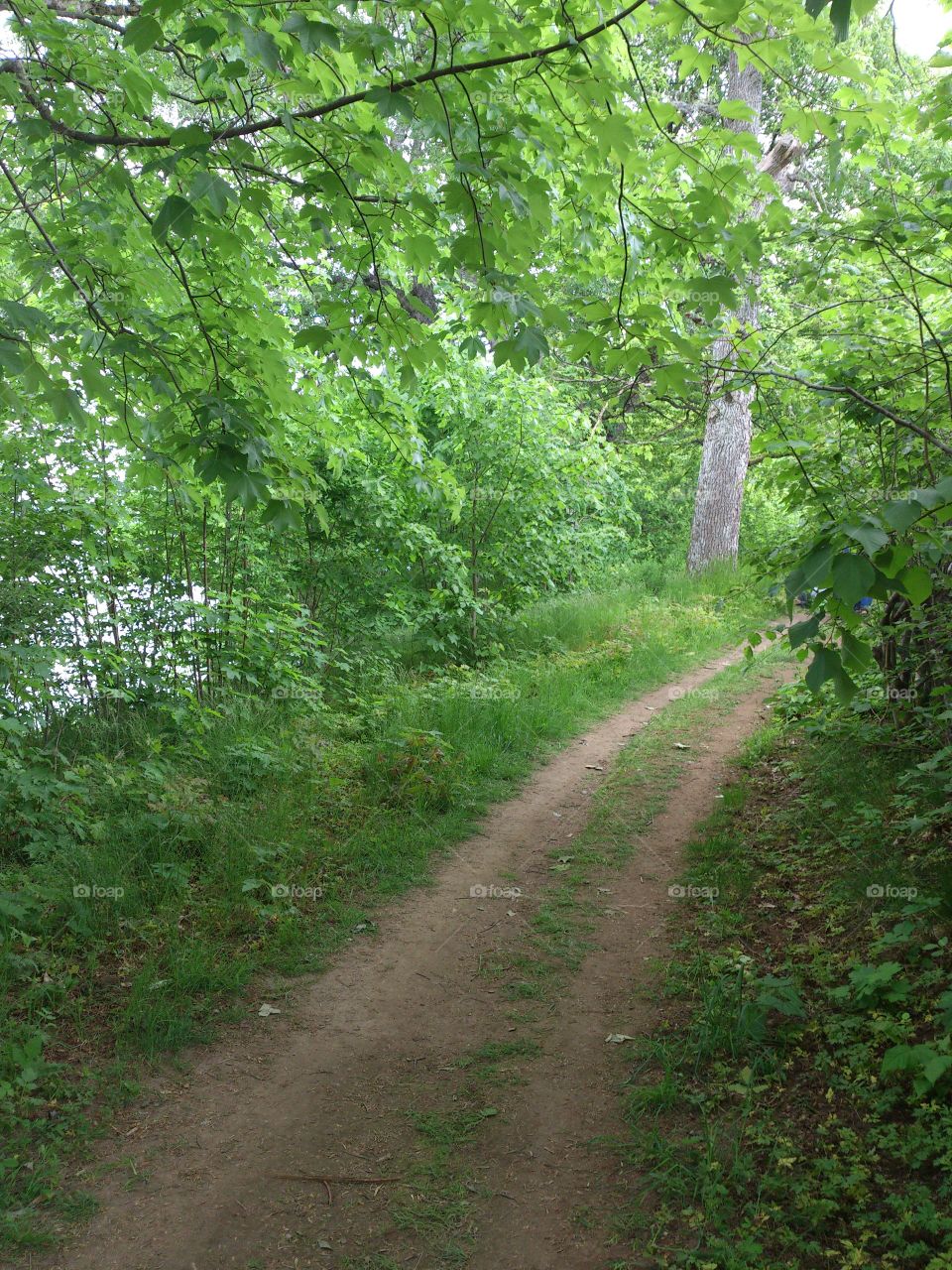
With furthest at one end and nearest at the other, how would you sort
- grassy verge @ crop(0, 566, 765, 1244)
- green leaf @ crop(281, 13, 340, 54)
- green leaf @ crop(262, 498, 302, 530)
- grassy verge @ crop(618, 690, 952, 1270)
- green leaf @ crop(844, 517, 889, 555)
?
grassy verge @ crop(0, 566, 765, 1244) < green leaf @ crop(262, 498, 302, 530) < grassy verge @ crop(618, 690, 952, 1270) < green leaf @ crop(281, 13, 340, 54) < green leaf @ crop(844, 517, 889, 555)

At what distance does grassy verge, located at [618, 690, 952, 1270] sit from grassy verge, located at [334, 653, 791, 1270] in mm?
512

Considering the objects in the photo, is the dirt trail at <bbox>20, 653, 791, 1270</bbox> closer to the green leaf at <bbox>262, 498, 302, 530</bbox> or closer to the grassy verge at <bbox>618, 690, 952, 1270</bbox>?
the grassy verge at <bbox>618, 690, 952, 1270</bbox>

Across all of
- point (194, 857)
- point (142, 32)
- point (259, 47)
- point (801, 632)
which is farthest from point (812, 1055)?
point (142, 32)

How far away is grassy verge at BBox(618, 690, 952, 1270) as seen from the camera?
9.05 ft

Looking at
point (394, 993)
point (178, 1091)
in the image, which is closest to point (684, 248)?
point (394, 993)

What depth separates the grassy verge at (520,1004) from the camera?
3.05 metres

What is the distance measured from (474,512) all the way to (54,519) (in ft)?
18.3

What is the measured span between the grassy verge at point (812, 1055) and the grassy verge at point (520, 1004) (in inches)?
20.2

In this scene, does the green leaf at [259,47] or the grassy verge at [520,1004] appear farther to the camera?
the grassy verge at [520,1004]

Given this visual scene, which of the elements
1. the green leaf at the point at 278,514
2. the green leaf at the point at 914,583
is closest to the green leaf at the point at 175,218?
the green leaf at the point at 278,514

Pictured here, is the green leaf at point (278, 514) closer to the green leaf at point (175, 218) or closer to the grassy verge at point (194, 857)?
the green leaf at point (175, 218)

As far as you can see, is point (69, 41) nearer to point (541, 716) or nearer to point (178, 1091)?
point (178, 1091)

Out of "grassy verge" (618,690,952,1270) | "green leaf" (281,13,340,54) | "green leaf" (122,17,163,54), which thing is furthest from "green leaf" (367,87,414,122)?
"grassy verge" (618,690,952,1270)

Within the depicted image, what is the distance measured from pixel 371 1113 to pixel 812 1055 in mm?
1842
